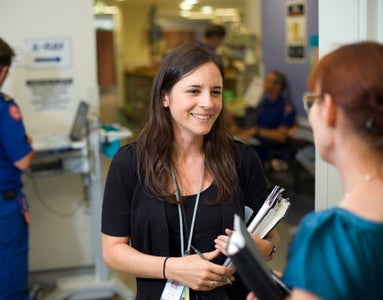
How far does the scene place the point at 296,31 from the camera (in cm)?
476

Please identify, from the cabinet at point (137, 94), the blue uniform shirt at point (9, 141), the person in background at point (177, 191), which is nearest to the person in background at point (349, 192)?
the person in background at point (177, 191)

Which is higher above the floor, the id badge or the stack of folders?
the stack of folders

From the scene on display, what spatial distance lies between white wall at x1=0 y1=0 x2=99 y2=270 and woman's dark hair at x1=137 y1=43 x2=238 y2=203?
1.91m

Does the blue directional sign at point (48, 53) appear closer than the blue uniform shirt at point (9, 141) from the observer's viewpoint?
No

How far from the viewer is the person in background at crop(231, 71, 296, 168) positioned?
489 centimetres

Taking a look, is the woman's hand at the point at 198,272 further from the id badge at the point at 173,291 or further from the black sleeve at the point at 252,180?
the black sleeve at the point at 252,180

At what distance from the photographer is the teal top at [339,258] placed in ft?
2.83

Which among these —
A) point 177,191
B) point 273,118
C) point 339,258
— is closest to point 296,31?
point 273,118

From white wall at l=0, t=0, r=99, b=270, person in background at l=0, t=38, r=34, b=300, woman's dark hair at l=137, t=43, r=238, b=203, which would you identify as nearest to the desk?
white wall at l=0, t=0, r=99, b=270

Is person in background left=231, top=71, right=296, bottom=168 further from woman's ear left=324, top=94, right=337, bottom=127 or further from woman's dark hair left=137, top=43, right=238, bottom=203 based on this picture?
woman's ear left=324, top=94, right=337, bottom=127

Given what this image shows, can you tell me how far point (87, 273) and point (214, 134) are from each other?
2.34 m

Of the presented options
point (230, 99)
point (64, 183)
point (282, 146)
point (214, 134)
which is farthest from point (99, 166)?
point (230, 99)

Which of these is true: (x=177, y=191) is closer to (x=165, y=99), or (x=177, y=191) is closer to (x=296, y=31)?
(x=165, y=99)

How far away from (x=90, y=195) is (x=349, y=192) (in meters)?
2.64
